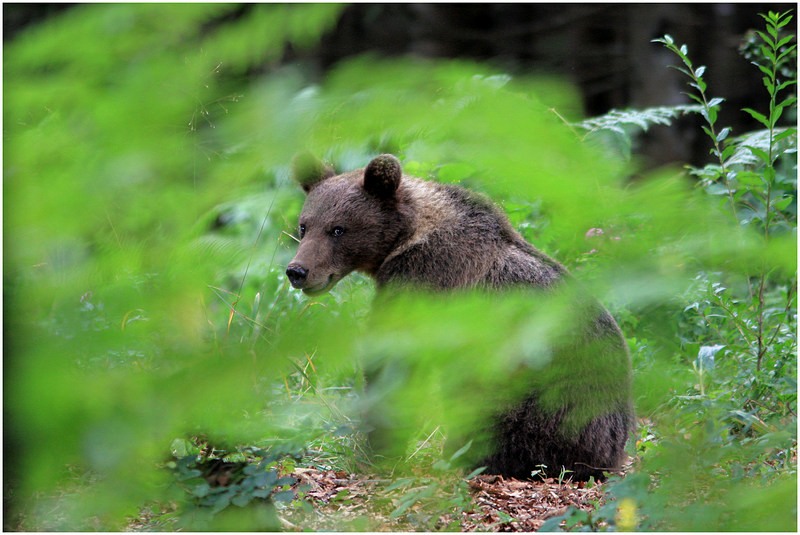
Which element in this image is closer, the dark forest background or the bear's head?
the bear's head

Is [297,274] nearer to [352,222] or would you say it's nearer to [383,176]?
[352,222]

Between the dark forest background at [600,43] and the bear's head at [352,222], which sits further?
the dark forest background at [600,43]

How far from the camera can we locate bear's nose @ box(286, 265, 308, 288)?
4078 millimetres

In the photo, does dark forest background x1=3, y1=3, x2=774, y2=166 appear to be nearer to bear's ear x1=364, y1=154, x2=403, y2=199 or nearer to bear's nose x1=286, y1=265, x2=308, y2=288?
bear's ear x1=364, y1=154, x2=403, y2=199

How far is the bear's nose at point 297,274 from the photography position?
→ 4.08 meters

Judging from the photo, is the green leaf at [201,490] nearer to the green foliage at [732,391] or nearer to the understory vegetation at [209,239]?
the understory vegetation at [209,239]

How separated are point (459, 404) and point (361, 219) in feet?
10.5

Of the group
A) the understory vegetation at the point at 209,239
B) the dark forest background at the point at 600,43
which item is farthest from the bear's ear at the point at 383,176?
the dark forest background at the point at 600,43

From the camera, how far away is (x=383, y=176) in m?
4.24

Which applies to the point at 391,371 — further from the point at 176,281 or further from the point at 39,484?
the point at 39,484

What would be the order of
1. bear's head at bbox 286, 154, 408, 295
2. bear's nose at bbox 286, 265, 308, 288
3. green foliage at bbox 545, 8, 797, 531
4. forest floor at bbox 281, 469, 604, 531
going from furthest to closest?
bear's head at bbox 286, 154, 408, 295, bear's nose at bbox 286, 265, 308, 288, forest floor at bbox 281, 469, 604, 531, green foliage at bbox 545, 8, 797, 531

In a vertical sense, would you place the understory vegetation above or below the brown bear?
above

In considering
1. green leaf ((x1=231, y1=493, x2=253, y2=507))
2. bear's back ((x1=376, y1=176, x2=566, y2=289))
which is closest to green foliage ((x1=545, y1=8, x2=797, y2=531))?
bear's back ((x1=376, y1=176, x2=566, y2=289))

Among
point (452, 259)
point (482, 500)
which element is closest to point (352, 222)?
point (452, 259)
